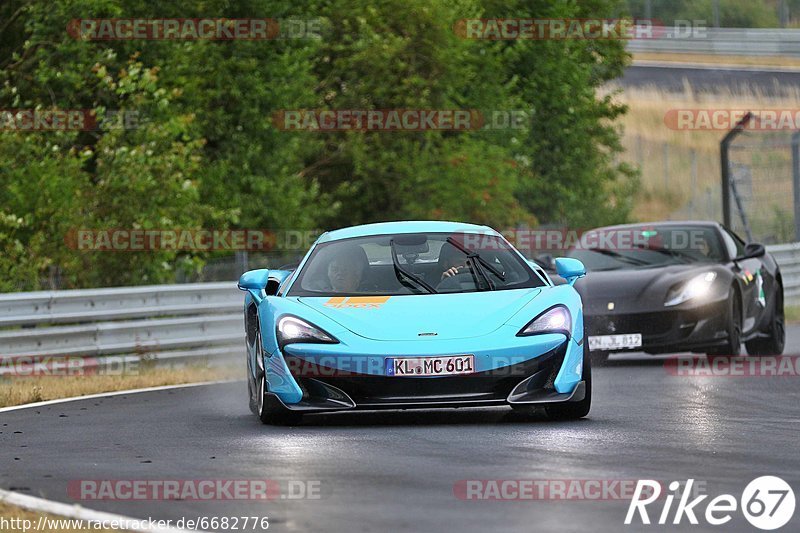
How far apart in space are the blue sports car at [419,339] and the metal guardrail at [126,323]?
247 inches

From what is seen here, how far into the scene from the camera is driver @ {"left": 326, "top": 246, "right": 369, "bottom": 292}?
11.5 m

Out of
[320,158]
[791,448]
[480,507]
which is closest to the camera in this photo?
[480,507]

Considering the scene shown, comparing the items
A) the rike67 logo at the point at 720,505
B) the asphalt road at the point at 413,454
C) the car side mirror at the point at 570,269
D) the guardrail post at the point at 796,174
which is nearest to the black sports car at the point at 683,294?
the asphalt road at the point at 413,454

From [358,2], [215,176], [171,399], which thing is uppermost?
[358,2]

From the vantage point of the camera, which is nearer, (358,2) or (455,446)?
(455,446)

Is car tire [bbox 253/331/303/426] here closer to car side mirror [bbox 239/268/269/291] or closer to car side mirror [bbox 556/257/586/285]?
car side mirror [bbox 239/268/269/291]

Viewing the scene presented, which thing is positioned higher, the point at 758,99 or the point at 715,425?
the point at 758,99

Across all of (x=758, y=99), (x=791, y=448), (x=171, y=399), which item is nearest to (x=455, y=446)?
(x=791, y=448)

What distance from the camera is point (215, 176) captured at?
2936cm

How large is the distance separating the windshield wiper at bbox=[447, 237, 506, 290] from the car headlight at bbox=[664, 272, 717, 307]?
5188 millimetres

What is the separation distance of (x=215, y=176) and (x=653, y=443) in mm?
20348

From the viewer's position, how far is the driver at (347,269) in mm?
11523

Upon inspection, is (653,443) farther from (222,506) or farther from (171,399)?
(171,399)

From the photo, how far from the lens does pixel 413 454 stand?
9.19 metres
